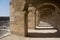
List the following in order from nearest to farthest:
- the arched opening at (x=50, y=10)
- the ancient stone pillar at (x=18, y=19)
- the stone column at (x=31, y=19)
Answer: the ancient stone pillar at (x=18, y=19)
the stone column at (x=31, y=19)
the arched opening at (x=50, y=10)

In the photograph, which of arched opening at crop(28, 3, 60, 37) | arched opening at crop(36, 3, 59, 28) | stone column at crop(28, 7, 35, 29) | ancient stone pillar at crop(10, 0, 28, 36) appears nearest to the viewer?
ancient stone pillar at crop(10, 0, 28, 36)

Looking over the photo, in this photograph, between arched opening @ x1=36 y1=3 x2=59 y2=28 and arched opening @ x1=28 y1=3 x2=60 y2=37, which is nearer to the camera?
arched opening @ x1=28 y1=3 x2=60 y2=37

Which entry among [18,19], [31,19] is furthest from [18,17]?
[31,19]

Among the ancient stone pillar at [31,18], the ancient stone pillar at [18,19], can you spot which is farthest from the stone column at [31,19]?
the ancient stone pillar at [18,19]

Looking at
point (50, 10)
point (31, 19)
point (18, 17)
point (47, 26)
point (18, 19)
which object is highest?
point (50, 10)

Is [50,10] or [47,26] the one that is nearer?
[47,26]

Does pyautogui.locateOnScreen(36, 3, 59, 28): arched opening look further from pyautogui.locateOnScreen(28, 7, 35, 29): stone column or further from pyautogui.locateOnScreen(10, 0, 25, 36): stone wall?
pyautogui.locateOnScreen(10, 0, 25, 36): stone wall

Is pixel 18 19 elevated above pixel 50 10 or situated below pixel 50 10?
below

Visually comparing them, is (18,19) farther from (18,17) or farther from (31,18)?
(31,18)

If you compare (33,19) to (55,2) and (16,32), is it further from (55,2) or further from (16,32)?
(16,32)

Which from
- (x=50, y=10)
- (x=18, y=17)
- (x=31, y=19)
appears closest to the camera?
(x=18, y=17)

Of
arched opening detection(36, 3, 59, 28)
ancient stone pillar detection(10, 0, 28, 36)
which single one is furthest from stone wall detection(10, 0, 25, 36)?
arched opening detection(36, 3, 59, 28)

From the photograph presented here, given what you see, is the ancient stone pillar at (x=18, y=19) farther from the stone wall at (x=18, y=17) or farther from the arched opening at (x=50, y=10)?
the arched opening at (x=50, y=10)

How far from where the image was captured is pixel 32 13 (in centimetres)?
1477
